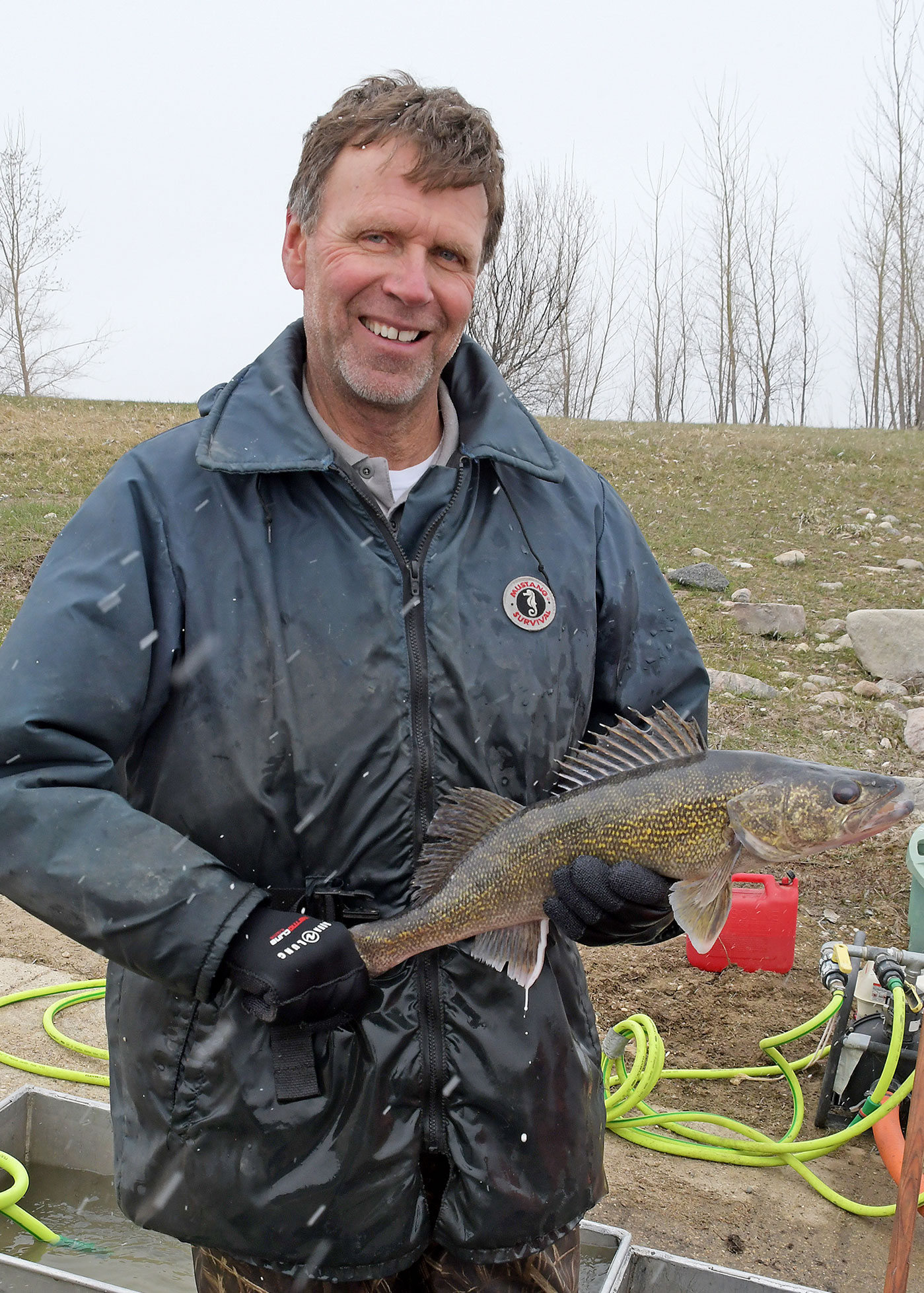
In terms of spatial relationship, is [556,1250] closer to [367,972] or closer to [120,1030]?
[367,972]

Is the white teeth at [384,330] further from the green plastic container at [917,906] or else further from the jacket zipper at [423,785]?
the green plastic container at [917,906]

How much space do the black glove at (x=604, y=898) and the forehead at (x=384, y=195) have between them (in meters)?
1.58

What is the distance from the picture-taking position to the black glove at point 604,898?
8.05 ft

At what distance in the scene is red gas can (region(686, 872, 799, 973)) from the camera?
5.07m

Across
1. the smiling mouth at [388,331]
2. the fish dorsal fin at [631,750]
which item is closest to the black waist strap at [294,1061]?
the fish dorsal fin at [631,750]

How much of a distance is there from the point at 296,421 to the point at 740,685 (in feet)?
25.3

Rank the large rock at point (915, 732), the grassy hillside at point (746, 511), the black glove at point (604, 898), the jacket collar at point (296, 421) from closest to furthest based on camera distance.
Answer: the jacket collar at point (296, 421)
the black glove at point (604, 898)
the large rock at point (915, 732)
the grassy hillside at point (746, 511)

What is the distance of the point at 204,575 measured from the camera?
2.28 meters

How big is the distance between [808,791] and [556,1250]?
125 cm

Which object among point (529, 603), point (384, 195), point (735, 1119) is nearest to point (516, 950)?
point (529, 603)

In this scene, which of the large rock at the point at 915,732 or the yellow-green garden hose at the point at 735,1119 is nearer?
the yellow-green garden hose at the point at 735,1119

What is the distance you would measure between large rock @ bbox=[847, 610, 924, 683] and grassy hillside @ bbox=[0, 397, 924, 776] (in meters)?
0.18

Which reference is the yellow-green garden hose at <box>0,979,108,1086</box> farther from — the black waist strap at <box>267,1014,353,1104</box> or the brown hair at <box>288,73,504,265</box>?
the brown hair at <box>288,73,504,265</box>

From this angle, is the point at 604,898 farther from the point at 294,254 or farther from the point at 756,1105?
the point at 756,1105
